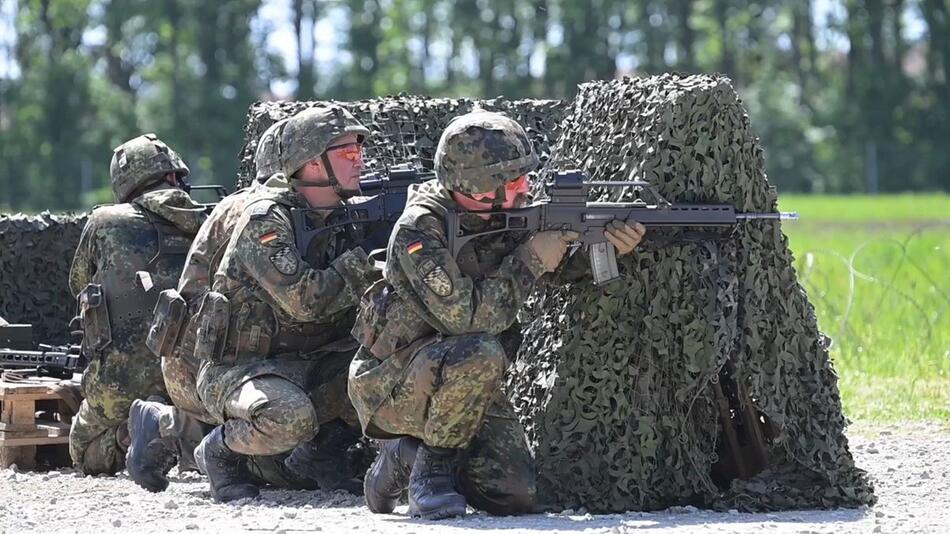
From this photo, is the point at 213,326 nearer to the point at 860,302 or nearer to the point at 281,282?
the point at 281,282

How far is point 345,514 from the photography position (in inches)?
315

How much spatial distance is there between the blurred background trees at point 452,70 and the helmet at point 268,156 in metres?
36.1

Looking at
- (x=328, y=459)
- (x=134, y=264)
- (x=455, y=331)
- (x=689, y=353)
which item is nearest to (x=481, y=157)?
(x=455, y=331)

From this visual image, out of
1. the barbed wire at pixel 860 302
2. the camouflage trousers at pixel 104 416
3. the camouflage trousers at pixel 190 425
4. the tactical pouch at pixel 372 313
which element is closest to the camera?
the tactical pouch at pixel 372 313

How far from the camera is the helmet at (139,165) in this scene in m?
10.0

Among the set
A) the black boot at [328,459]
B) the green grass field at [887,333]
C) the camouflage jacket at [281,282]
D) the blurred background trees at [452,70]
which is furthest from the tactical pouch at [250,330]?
the blurred background trees at [452,70]

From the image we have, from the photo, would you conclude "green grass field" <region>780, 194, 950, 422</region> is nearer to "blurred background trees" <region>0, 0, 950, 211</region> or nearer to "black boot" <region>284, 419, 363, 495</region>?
"black boot" <region>284, 419, 363, 495</region>

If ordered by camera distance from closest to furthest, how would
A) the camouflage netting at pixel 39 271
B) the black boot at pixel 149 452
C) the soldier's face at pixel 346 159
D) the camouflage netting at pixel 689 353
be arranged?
the camouflage netting at pixel 689 353 < the soldier's face at pixel 346 159 < the black boot at pixel 149 452 < the camouflage netting at pixel 39 271

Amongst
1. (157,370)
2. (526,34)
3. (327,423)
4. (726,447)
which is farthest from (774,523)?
(526,34)

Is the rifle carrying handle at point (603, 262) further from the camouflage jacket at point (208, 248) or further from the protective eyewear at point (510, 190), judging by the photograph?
the camouflage jacket at point (208, 248)

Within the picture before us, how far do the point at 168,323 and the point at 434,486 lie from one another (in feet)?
5.97

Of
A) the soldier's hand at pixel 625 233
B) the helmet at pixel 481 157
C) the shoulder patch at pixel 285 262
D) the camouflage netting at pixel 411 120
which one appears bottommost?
the shoulder patch at pixel 285 262

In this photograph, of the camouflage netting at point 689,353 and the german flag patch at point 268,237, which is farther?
the german flag patch at point 268,237

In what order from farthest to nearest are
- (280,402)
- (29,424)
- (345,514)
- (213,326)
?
1. (29,424)
2. (213,326)
3. (280,402)
4. (345,514)
